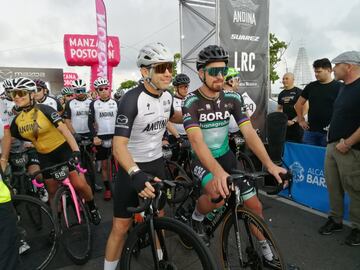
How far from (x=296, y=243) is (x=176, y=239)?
218cm

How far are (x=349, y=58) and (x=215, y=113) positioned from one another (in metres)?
1.89

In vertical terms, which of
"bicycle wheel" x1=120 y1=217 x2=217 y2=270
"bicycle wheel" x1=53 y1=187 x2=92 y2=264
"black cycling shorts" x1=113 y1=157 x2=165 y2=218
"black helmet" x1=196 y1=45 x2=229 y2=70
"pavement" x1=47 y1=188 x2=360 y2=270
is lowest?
"pavement" x1=47 y1=188 x2=360 y2=270

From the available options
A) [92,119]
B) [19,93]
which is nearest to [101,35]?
[92,119]

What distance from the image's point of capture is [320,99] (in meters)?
4.87

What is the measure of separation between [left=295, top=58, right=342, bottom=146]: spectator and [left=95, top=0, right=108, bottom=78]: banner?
7899 millimetres

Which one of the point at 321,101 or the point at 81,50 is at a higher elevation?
the point at 81,50

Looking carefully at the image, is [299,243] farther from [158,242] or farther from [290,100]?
[290,100]

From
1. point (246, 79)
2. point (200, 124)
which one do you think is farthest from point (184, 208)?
point (246, 79)

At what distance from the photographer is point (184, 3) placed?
6871 millimetres

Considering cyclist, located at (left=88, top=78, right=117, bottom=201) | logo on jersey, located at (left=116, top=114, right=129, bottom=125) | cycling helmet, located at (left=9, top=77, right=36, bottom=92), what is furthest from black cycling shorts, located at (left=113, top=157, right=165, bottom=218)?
cyclist, located at (left=88, top=78, right=117, bottom=201)

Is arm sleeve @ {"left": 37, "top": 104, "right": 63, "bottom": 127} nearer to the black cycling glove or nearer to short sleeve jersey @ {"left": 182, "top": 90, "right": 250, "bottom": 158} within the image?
short sleeve jersey @ {"left": 182, "top": 90, "right": 250, "bottom": 158}

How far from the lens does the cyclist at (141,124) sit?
7.77 feet

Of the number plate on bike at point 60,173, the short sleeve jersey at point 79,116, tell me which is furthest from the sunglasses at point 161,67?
the short sleeve jersey at point 79,116

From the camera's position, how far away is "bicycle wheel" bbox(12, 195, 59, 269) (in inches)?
123
